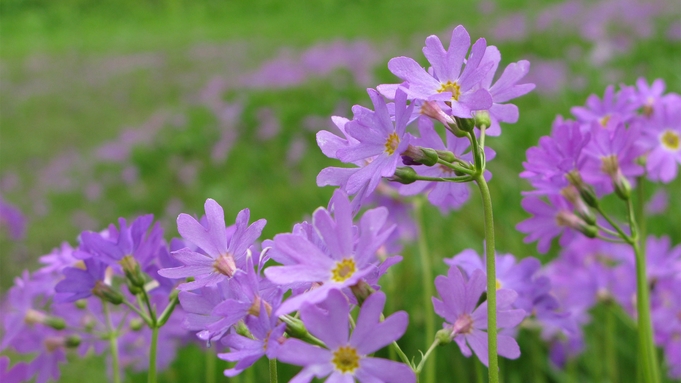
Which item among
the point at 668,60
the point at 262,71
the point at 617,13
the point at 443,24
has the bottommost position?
the point at 668,60

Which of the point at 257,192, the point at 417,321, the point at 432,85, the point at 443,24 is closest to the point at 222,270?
the point at 432,85

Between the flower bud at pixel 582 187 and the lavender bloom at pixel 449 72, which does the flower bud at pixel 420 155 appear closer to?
the lavender bloom at pixel 449 72

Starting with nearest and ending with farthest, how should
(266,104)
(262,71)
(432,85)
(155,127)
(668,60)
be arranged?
(432,85) < (668,60) < (266,104) < (155,127) < (262,71)

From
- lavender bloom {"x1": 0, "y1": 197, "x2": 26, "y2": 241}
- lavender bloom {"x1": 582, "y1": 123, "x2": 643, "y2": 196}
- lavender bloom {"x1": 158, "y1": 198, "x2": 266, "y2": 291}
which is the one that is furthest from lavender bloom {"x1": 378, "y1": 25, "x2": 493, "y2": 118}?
lavender bloom {"x1": 0, "y1": 197, "x2": 26, "y2": 241}

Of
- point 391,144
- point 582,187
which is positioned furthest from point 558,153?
point 391,144

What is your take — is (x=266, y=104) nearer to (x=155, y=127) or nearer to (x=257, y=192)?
(x=155, y=127)

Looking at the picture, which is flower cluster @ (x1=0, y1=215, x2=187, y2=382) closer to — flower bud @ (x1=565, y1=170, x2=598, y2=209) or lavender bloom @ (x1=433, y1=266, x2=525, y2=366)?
lavender bloom @ (x1=433, y1=266, x2=525, y2=366)

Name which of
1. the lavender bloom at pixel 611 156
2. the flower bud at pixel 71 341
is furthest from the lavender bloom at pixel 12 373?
the lavender bloom at pixel 611 156
